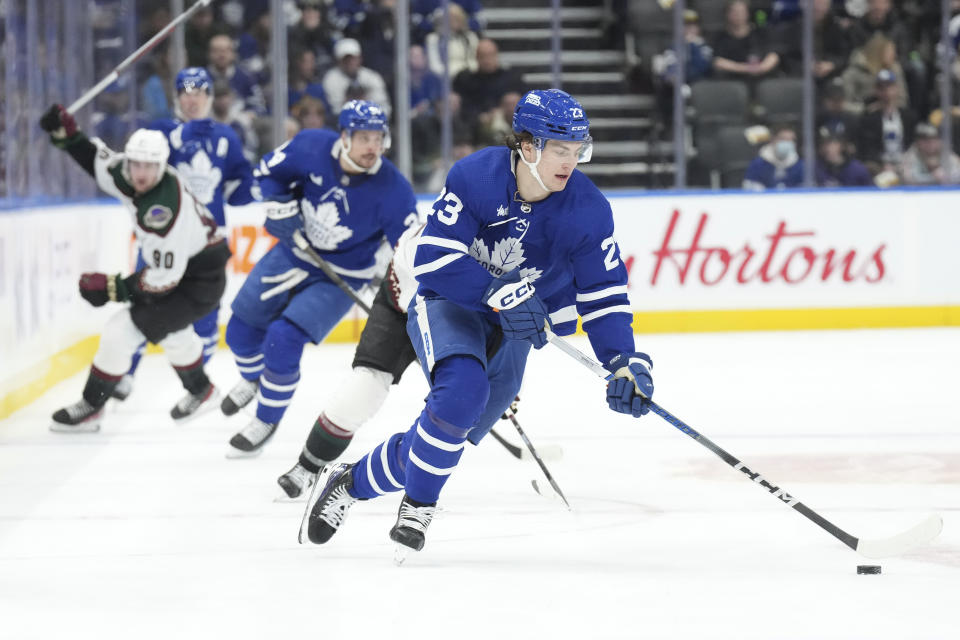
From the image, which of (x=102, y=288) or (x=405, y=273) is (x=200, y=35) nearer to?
(x=102, y=288)

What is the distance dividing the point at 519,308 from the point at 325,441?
94cm

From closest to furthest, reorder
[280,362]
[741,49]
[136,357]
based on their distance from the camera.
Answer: [280,362]
[136,357]
[741,49]

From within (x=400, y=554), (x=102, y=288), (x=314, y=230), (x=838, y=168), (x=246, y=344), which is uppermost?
(x=314, y=230)

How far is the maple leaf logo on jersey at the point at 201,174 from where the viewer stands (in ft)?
19.1

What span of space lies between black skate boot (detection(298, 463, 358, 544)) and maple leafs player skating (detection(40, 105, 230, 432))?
6.07 feet

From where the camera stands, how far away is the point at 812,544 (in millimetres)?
3508

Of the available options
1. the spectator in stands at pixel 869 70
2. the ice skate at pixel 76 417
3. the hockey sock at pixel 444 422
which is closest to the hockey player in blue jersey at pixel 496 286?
the hockey sock at pixel 444 422

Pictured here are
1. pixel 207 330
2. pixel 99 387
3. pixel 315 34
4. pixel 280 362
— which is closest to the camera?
pixel 280 362

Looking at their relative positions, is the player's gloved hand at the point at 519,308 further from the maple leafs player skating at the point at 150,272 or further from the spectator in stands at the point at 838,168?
the spectator in stands at the point at 838,168

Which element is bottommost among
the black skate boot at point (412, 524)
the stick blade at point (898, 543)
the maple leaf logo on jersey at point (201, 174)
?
the stick blade at point (898, 543)

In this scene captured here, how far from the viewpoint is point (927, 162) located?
28.6ft

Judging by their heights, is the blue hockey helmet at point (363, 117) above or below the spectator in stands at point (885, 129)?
above

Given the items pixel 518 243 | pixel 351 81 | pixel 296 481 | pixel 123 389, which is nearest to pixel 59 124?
pixel 123 389

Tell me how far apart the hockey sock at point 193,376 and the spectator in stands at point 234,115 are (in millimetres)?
2991
